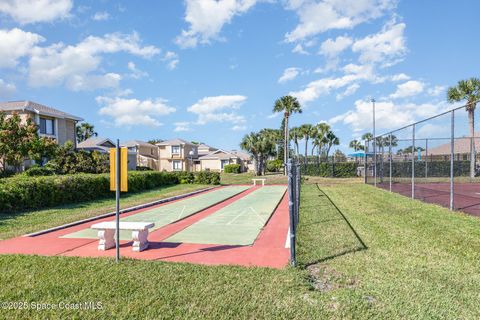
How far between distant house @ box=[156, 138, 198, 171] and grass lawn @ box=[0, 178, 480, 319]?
51.8m

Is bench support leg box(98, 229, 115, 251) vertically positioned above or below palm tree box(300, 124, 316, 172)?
below

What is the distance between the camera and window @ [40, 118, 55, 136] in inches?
1214

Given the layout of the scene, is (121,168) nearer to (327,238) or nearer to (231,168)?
(327,238)

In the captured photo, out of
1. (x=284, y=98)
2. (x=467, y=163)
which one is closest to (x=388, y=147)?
(x=467, y=163)

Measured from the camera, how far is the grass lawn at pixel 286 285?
3623 millimetres

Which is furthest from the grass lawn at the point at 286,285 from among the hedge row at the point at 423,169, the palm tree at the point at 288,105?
the palm tree at the point at 288,105

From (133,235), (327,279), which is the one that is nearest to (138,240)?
(133,235)

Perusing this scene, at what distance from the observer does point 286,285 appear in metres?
4.33

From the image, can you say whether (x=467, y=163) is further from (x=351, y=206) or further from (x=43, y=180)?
(x=43, y=180)

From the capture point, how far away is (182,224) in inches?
370

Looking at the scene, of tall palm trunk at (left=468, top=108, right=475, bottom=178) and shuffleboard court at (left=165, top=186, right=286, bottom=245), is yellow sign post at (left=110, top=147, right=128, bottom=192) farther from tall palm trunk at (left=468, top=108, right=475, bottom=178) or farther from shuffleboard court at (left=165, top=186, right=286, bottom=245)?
tall palm trunk at (left=468, top=108, right=475, bottom=178)

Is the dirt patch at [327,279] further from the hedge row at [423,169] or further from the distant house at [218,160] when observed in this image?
the distant house at [218,160]

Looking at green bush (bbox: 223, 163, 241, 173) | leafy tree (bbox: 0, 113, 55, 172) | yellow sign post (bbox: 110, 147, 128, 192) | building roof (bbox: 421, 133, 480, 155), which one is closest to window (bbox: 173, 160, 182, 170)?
green bush (bbox: 223, 163, 241, 173)

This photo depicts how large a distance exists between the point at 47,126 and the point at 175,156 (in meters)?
26.9
